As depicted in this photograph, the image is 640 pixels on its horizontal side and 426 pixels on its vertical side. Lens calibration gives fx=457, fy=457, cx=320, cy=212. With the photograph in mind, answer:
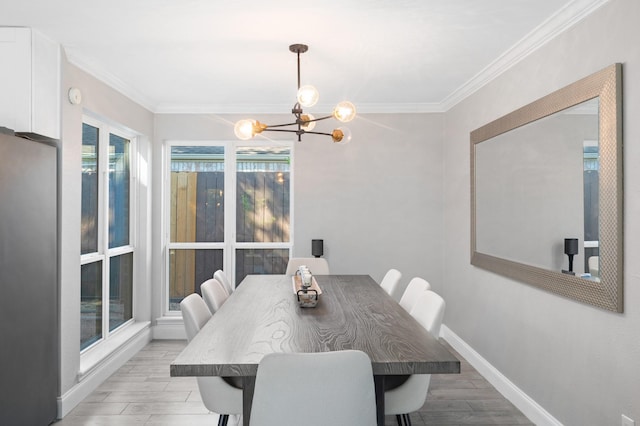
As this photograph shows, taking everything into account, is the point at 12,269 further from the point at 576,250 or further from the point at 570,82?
the point at 570,82

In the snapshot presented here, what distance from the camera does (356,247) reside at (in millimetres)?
4969

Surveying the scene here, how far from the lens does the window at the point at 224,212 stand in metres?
5.06

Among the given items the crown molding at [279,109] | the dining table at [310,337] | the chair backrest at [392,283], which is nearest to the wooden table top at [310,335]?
the dining table at [310,337]

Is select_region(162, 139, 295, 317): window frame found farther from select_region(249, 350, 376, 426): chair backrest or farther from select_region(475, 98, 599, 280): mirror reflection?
select_region(249, 350, 376, 426): chair backrest

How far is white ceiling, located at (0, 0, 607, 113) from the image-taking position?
8.26 ft

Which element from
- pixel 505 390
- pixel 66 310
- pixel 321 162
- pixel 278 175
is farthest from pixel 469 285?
pixel 66 310

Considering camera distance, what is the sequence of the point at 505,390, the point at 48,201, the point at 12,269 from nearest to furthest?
1. the point at 12,269
2. the point at 48,201
3. the point at 505,390

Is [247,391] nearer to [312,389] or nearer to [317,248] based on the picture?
[312,389]

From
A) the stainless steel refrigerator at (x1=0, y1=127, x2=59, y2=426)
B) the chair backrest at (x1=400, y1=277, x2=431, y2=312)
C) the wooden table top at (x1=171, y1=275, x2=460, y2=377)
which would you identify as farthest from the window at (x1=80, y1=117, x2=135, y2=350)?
the chair backrest at (x1=400, y1=277, x2=431, y2=312)

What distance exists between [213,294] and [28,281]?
1.04m

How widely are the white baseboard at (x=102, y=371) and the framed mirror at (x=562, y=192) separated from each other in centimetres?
318

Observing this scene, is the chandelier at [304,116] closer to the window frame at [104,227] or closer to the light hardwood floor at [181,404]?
the window frame at [104,227]

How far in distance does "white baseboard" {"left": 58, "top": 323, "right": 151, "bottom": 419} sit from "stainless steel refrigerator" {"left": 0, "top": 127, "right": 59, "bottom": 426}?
0.47ft

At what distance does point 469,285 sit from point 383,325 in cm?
216
